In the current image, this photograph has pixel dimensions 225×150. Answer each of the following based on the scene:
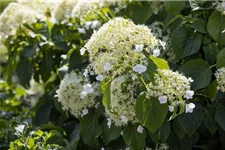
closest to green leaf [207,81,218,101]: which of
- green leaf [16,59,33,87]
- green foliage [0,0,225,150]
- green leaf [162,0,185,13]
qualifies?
green foliage [0,0,225,150]

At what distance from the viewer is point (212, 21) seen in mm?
2240

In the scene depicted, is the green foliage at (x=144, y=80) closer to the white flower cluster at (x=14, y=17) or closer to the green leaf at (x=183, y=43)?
the green leaf at (x=183, y=43)

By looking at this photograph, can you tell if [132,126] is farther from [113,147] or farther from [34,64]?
[34,64]

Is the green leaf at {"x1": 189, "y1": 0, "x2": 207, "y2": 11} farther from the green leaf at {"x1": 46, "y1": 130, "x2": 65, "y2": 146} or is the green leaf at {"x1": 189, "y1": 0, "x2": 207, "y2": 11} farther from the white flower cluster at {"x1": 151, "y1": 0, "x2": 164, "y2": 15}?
the green leaf at {"x1": 46, "y1": 130, "x2": 65, "y2": 146}

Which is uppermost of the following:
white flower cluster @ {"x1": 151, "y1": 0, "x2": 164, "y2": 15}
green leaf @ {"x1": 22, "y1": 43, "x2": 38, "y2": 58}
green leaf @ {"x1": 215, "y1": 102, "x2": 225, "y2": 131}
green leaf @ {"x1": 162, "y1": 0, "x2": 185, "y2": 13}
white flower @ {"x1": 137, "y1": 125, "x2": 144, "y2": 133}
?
green leaf @ {"x1": 162, "y1": 0, "x2": 185, "y2": 13}

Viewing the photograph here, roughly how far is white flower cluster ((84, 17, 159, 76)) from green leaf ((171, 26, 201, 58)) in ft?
1.28

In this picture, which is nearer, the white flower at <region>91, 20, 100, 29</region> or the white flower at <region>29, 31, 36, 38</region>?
the white flower at <region>91, 20, 100, 29</region>

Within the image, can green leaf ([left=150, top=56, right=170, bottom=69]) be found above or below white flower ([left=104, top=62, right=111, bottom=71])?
below

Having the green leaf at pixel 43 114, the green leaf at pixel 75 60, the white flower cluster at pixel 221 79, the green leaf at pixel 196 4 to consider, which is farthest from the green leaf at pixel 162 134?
the green leaf at pixel 43 114

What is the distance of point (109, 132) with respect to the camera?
2297 mm

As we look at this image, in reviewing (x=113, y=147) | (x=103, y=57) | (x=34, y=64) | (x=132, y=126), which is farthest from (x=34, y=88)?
(x=103, y=57)

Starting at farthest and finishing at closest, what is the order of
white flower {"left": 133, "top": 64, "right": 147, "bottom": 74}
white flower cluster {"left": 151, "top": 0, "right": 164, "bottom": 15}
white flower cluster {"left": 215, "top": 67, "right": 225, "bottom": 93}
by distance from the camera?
white flower cluster {"left": 151, "top": 0, "right": 164, "bottom": 15}, white flower cluster {"left": 215, "top": 67, "right": 225, "bottom": 93}, white flower {"left": 133, "top": 64, "right": 147, "bottom": 74}

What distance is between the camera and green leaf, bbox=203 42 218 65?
2.23m

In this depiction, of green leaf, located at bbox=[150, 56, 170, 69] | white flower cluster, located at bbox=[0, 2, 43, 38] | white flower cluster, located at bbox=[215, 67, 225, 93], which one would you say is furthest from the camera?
white flower cluster, located at bbox=[0, 2, 43, 38]
